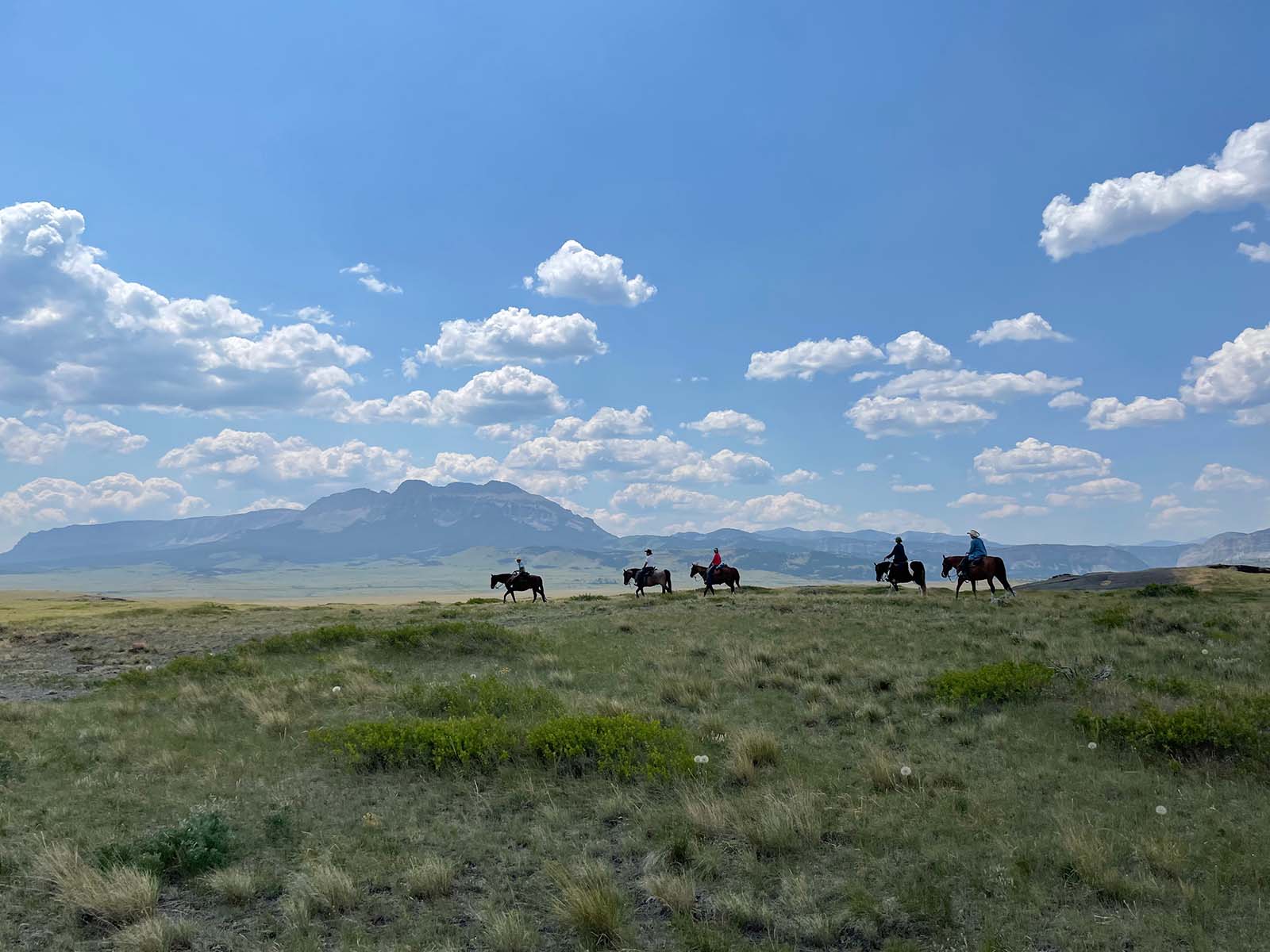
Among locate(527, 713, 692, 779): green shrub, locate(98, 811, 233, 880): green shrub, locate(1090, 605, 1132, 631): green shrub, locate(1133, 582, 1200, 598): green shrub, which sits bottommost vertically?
locate(98, 811, 233, 880): green shrub

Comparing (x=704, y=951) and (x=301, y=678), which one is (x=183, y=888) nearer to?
(x=704, y=951)

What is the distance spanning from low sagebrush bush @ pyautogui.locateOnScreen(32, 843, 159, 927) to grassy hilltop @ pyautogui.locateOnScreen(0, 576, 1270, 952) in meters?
0.03

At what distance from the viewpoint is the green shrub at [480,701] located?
13430mm

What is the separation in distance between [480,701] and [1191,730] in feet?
37.5

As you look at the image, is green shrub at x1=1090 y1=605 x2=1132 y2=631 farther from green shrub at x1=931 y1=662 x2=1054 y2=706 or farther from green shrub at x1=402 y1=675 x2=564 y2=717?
green shrub at x1=402 y1=675 x2=564 y2=717

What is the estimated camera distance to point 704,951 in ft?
18.8

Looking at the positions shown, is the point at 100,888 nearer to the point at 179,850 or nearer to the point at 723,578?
the point at 179,850

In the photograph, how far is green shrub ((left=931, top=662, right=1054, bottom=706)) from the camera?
1282 cm

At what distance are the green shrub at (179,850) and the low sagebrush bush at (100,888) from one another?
0.55 feet

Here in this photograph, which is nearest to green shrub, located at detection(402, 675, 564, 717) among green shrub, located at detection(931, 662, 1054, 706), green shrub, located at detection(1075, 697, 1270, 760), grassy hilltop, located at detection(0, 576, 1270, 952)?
grassy hilltop, located at detection(0, 576, 1270, 952)

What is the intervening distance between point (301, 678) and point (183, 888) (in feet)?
36.2

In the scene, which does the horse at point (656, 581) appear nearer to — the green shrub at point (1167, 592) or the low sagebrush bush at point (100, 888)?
the green shrub at point (1167, 592)

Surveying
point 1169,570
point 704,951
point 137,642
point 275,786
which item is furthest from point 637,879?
point 1169,570

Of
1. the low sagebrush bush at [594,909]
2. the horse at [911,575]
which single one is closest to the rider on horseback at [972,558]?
the horse at [911,575]
